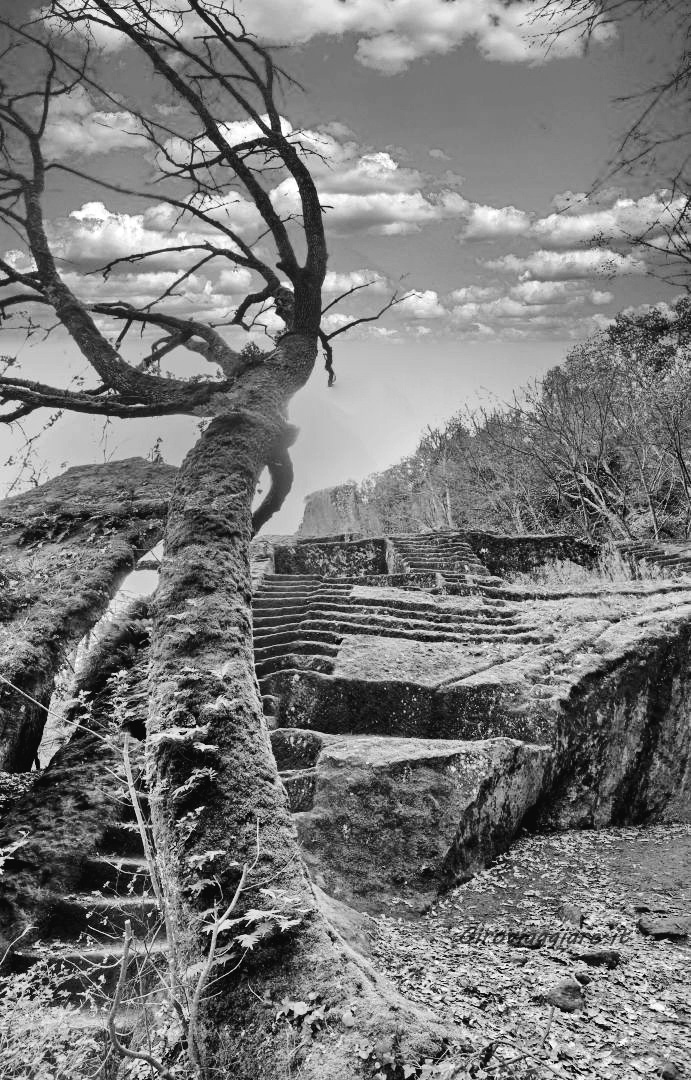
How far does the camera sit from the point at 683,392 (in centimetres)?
1573

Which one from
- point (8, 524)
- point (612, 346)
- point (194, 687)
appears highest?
point (612, 346)

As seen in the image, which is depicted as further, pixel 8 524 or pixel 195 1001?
pixel 8 524

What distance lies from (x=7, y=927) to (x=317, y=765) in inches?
80.1

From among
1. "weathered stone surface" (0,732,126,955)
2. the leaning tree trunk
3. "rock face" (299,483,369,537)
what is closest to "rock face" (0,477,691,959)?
"weathered stone surface" (0,732,126,955)

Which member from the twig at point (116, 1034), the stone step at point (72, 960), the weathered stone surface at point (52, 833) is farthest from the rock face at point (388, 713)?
the twig at point (116, 1034)

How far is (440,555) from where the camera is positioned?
41.3 feet

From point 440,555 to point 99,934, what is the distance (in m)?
9.73

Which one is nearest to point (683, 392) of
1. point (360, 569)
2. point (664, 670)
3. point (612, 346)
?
point (612, 346)

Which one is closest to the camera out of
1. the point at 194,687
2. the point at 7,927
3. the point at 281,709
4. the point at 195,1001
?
the point at 195,1001

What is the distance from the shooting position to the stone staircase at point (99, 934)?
Result: 2.85 m

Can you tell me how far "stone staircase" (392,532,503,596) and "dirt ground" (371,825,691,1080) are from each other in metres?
5.96

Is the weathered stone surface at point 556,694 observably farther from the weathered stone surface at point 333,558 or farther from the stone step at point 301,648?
the weathered stone surface at point 333,558

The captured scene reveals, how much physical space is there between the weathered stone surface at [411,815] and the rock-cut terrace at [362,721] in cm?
1

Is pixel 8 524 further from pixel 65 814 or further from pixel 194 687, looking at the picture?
pixel 194 687
